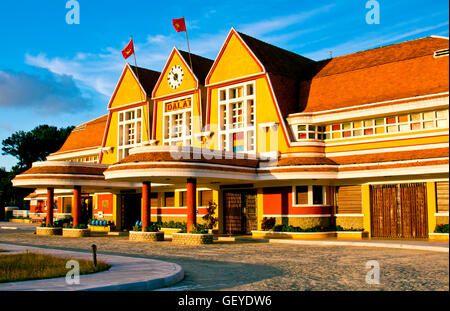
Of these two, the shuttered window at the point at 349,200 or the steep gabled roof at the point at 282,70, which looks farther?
the steep gabled roof at the point at 282,70

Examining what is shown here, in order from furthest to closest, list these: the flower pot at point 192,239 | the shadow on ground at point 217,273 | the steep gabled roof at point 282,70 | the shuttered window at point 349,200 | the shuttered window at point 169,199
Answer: the shuttered window at point 169,199, the steep gabled roof at point 282,70, the shuttered window at point 349,200, the flower pot at point 192,239, the shadow on ground at point 217,273

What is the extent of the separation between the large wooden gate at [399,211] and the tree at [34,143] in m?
75.9

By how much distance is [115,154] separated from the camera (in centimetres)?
4419

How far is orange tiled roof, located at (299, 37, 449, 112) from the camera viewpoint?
28500mm

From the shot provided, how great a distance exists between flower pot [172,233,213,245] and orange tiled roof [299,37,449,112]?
11184mm

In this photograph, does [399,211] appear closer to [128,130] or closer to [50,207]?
[128,130]

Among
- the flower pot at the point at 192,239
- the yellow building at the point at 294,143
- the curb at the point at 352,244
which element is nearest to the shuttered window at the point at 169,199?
the yellow building at the point at 294,143

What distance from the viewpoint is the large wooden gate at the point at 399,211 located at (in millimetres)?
27391

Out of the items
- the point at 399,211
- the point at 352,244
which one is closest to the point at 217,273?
the point at 352,244

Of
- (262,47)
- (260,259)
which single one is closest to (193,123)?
(262,47)

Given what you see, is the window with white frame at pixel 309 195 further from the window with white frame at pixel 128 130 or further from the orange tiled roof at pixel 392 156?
the window with white frame at pixel 128 130

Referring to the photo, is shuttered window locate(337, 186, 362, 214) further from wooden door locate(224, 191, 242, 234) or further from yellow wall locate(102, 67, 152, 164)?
yellow wall locate(102, 67, 152, 164)

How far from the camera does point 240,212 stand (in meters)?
35.0
